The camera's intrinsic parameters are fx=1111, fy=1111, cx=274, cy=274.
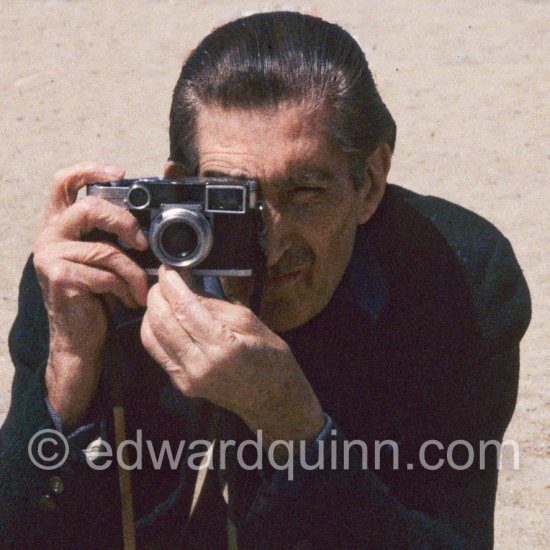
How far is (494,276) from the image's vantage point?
2.22 meters

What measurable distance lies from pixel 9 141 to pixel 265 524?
3591 mm

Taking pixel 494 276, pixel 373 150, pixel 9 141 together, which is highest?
pixel 373 150

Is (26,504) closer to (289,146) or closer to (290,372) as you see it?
(290,372)

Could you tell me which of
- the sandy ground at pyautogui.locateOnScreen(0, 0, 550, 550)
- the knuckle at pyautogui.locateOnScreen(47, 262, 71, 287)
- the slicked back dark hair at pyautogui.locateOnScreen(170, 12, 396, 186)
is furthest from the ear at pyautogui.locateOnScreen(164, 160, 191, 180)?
the sandy ground at pyautogui.locateOnScreen(0, 0, 550, 550)

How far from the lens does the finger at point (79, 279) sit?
182 centimetres

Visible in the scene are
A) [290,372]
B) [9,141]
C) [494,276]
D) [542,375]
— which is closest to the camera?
[290,372]

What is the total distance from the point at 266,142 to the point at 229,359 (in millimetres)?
444

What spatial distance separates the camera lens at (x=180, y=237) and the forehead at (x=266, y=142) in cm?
17

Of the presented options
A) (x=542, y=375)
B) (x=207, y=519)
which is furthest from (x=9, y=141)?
(x=207, y=519)

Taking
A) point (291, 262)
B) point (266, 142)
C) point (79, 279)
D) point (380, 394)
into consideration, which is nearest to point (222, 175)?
point (266, 142)

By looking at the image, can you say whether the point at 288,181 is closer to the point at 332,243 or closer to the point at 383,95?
the point at 332,243

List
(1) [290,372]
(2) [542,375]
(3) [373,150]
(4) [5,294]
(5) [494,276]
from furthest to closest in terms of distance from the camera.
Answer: (4) [5,294]
(2) [542,375]
(5) [494,276]
(3) [373,150]
(1) [290,372]

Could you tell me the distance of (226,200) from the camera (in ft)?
5.81

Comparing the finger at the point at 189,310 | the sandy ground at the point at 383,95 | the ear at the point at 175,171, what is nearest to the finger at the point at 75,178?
the ear at the point at 175,171
